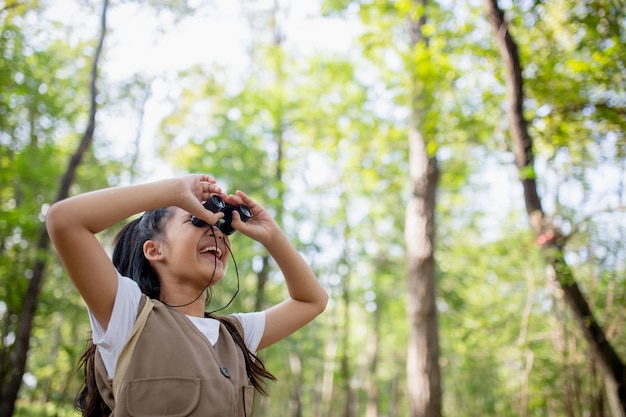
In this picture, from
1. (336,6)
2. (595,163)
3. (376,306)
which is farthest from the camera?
(376,306)

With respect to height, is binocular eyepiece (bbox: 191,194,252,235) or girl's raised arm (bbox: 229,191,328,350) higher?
binocular eyepiece (bbox: 191,194,252,235)

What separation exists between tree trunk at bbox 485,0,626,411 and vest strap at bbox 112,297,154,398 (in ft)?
12.3

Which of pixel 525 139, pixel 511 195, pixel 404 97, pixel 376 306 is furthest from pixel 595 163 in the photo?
pixel 376 306

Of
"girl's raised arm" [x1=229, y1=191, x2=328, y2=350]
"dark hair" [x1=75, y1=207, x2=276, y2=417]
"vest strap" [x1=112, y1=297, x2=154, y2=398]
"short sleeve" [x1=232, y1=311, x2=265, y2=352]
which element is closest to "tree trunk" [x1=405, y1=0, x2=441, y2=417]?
"girl's raised arm" [x1=229, y1=191, x2=328, y2=350]

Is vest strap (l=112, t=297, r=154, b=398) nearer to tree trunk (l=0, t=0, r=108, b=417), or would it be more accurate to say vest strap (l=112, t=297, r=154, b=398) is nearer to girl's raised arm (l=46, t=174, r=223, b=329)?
girl's raised arm (l=46, t=174, r=223, b=329)

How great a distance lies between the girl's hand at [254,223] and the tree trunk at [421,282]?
4365mm

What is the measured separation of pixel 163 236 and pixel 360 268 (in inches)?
644

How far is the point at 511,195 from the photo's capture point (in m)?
11.7

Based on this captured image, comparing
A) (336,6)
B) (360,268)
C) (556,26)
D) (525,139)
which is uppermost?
(336,6)

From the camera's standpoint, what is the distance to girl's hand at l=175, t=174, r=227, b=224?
1.43m

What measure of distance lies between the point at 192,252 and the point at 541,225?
3.80 meters

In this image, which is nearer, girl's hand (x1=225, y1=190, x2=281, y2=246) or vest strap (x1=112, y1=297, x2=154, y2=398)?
vest strap (x1=112, y1=297, x2=154, y2=398)

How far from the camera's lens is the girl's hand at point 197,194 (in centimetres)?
143

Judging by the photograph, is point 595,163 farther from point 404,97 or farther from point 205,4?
point 205,4
